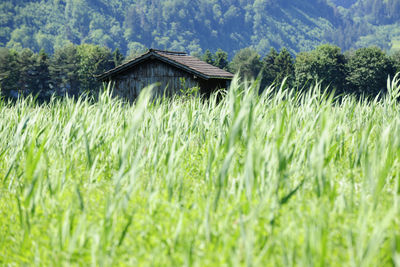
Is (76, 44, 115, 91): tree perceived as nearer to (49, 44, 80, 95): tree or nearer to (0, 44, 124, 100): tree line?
(0, 44, 124, 100): tree line

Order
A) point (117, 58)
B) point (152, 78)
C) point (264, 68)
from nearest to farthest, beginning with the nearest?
point (152, 78) → point (264, 68) → point (117, 58)

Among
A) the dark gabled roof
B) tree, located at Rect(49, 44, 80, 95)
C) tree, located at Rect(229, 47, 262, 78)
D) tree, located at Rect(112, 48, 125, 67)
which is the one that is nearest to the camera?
the dark gabled roof

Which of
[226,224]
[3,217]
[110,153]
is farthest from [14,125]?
[226,224]

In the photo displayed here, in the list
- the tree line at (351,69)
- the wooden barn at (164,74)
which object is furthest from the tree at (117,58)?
the wooden barn at (164,74)

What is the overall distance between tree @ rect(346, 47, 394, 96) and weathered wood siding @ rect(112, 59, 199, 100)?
3349cm

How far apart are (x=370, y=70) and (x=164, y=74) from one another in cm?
3580

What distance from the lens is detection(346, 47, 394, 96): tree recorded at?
46.3 meters

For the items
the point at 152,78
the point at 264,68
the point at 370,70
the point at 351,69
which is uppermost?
the point at 264,68

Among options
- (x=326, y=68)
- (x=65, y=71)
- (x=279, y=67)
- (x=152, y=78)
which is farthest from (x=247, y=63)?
(x=152, y=78)

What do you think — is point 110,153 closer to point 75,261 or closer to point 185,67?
point 75,261

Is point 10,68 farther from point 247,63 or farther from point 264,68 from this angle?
point 247,63

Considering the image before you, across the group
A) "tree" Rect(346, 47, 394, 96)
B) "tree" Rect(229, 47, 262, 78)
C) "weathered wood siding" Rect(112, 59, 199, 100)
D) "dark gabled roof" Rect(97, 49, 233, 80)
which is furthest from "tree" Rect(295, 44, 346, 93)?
"weathered wood siding" Rect(112, 59, 199, 100)

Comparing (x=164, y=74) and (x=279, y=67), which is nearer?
(x=164, y=74)

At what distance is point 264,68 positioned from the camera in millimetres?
54375
